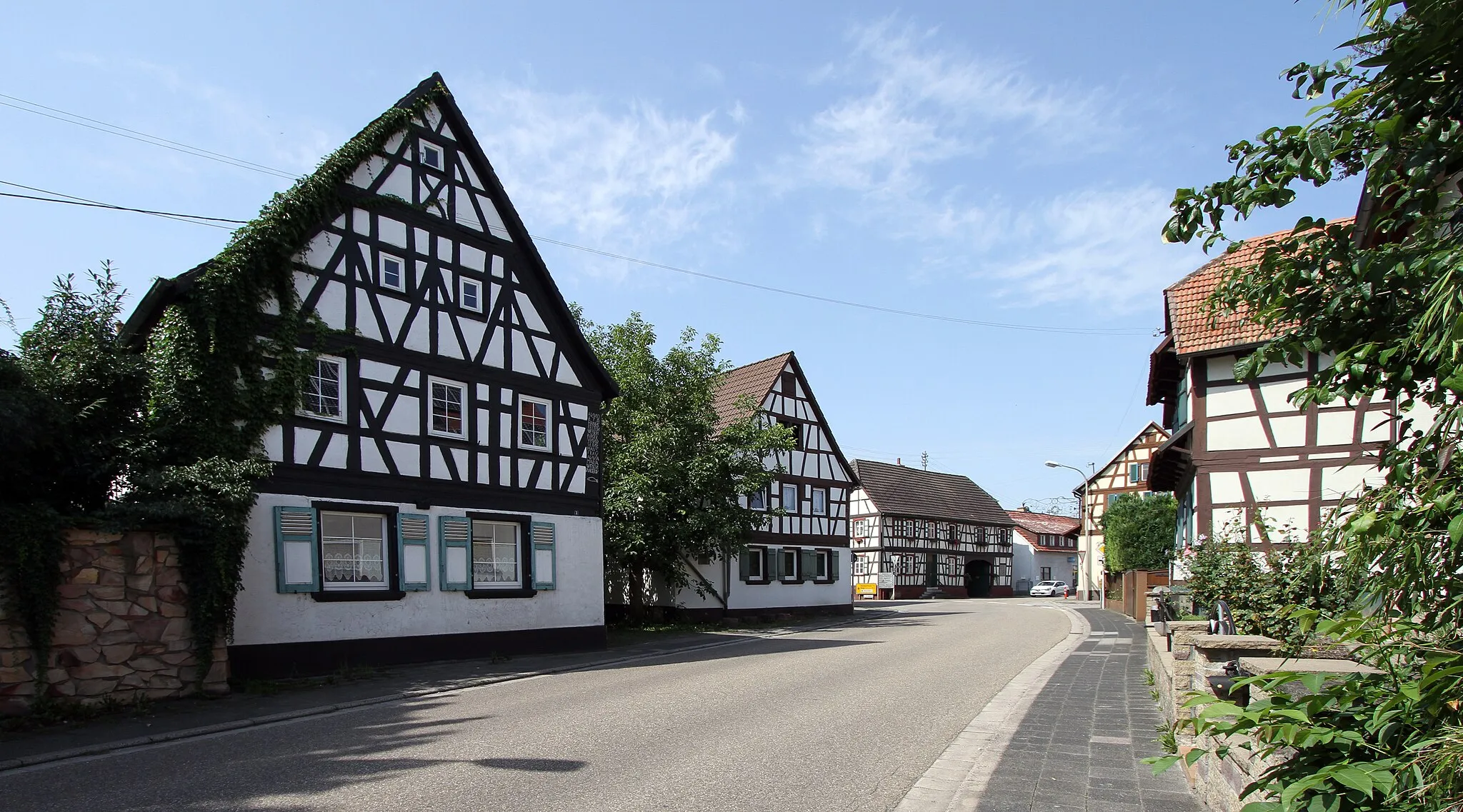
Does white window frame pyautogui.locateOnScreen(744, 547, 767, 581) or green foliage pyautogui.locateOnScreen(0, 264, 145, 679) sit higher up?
green foliage pyautogui.locateOnScreen(0, 264, 145, 679)

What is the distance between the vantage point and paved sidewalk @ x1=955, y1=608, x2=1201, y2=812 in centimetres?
703

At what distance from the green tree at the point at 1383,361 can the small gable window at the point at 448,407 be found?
650 inches

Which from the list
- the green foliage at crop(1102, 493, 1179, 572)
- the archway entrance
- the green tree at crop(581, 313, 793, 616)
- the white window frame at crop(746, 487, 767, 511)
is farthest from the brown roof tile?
the green tree at crop(581, 313, 793, 616)

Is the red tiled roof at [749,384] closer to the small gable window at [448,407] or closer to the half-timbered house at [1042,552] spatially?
the small gable window at [448,407]

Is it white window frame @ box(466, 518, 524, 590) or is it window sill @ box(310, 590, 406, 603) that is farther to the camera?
white window frame @ box(466, 518, 524, 590)

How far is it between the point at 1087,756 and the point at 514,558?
13.6 meters

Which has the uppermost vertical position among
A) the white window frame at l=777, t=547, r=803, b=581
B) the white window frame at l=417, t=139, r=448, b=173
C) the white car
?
the white window frame at l=417, t=139, r=448, b=173

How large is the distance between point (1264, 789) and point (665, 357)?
88.9 ft

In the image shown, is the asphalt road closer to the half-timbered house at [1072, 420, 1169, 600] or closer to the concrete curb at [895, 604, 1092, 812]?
the concrete curb at [895, 604, 1092, 812]

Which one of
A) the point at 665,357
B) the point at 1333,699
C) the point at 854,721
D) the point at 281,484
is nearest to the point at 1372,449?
the point at 1333,699

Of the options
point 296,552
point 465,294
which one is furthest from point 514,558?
point 465,294

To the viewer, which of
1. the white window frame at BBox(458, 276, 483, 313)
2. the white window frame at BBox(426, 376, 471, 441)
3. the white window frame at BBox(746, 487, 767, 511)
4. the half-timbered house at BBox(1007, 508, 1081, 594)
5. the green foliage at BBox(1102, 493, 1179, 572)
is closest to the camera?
the white window frame at BBox(426, 376, 471, 441)

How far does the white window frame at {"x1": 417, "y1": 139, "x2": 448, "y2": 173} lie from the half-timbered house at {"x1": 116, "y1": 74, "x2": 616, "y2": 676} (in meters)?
0.04

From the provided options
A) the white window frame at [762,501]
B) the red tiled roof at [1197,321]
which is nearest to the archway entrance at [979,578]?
the white window frame at [762,501]
